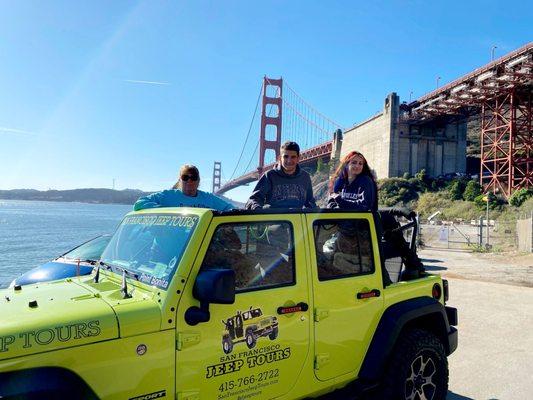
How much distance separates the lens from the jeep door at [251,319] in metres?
2.52

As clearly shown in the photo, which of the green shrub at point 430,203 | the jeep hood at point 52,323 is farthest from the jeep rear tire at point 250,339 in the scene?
the green shrub at point 430,203

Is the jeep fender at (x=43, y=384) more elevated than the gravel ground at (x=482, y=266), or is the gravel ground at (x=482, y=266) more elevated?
the jeep fender at (x=43, y=384)

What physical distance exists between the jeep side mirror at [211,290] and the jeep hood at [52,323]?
429mm

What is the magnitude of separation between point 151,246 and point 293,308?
99 cm

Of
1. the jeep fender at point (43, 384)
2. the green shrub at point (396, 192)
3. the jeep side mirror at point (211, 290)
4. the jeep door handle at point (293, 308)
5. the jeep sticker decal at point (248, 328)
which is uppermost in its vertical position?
the green shrub at point (396, 192)

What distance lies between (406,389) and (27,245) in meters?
28.6

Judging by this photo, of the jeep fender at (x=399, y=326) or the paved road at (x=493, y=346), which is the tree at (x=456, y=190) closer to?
the paved road at (x=493, y=346)

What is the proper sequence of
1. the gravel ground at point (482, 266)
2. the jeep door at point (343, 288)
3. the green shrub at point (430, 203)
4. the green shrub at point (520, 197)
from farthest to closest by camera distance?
the green shrub at point (430, 203), the green shrub at point (520, 197), the gravel ground at point (482, 266), the jeep door at point (343, 288)

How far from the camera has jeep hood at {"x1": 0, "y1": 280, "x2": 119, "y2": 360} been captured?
2.09m

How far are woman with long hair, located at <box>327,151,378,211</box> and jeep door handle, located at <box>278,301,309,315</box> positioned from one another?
42.8 inches

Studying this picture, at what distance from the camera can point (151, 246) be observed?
2.92 m

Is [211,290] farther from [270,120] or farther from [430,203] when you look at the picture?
[270,120]

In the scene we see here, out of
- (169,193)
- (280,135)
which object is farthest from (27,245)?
(280,135)

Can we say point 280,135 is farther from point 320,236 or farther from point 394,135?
point 320,236
